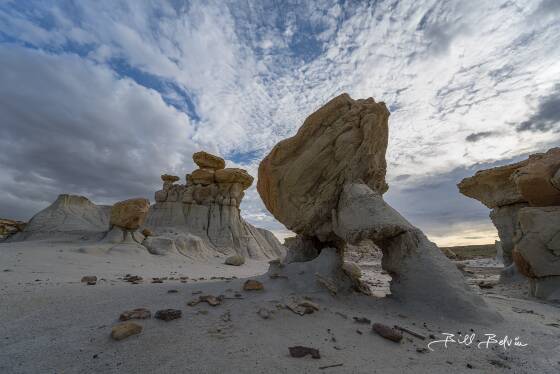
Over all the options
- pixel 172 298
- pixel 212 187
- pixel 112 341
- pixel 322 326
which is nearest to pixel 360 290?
pixel 322 326

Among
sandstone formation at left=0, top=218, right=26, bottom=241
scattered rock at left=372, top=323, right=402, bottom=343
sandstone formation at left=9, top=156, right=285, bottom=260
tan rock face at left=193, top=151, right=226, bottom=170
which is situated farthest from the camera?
tan rock face at left=193, top=151, right=226, bottom=170

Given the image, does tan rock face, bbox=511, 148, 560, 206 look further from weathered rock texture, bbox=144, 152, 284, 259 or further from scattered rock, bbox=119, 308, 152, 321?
weathered rock texture, bbox=144, 152, 284, 259

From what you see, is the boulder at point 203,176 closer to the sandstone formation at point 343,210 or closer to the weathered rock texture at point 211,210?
the weathered rock texture at point 211,210

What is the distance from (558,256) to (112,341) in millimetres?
9461

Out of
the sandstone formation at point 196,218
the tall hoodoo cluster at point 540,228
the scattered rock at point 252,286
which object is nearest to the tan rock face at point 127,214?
the sandstone formation at point 196,218

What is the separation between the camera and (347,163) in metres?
6.45

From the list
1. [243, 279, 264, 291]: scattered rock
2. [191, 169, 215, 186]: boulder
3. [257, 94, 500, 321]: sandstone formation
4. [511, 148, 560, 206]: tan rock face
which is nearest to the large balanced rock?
[511, 148, 560, 206]: tan rock face

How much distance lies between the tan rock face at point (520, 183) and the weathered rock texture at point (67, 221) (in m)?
19.3

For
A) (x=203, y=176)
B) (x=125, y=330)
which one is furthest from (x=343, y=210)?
(x=203, y=176)

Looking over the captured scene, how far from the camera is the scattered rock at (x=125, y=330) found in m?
3.05

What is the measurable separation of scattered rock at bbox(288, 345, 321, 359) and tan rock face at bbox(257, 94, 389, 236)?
3476mm

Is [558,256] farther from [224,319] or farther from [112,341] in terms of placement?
[112,341]

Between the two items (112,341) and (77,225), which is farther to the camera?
(77,225)

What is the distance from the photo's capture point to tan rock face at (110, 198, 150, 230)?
15.0 metres
